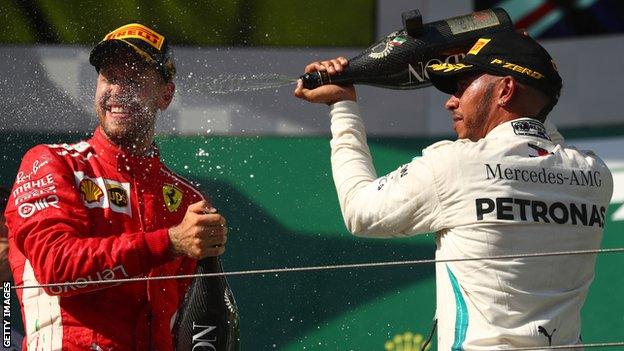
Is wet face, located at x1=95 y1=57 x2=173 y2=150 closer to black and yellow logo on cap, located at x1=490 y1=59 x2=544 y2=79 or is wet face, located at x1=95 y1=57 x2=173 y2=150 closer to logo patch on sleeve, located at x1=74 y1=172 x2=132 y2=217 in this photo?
logo patch on sleeve, located at x1=74 y1=172 x2=132 y2=217

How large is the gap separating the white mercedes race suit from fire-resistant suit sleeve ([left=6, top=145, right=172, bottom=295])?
48cm

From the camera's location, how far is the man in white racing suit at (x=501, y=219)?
7.86 feet

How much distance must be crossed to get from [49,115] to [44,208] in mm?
1184

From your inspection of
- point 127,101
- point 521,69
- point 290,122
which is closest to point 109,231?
point 127,101

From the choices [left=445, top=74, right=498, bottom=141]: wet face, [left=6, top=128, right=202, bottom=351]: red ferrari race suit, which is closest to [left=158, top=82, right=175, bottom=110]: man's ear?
[left=6, top=128, right=202, bottom=351]: red ferrari race suit

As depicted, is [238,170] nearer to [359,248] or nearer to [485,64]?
[359,248]

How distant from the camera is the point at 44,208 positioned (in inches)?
109

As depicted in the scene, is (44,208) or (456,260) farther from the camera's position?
(44,208)

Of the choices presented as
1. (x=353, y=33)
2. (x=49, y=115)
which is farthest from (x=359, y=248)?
(x=49, y=115)

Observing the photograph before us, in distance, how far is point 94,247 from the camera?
2.71 metres

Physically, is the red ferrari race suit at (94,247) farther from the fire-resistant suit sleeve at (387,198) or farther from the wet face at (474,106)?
the wet face at (474,106)

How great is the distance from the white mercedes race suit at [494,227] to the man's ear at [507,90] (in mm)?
75

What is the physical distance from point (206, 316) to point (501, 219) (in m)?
0.76

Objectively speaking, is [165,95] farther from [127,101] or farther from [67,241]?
[67,241]
